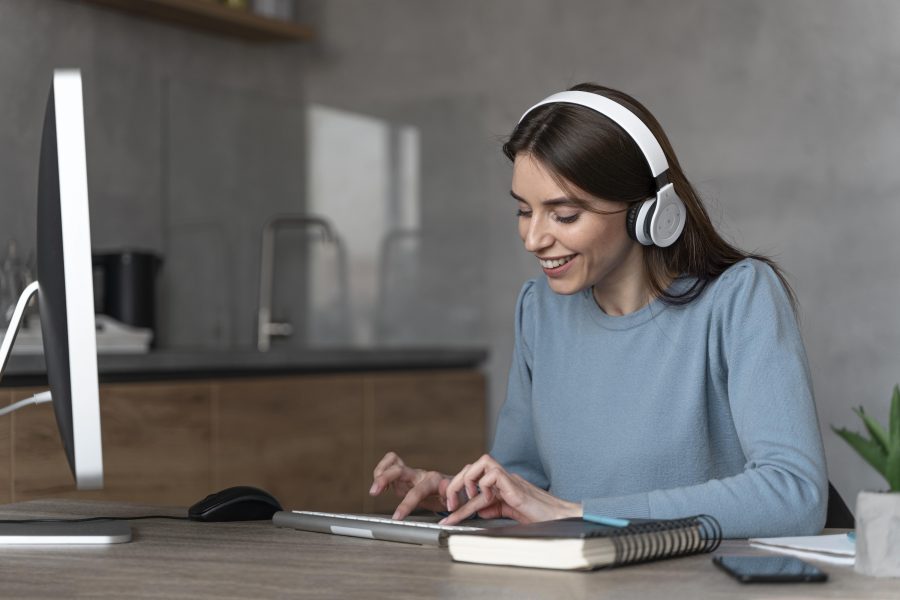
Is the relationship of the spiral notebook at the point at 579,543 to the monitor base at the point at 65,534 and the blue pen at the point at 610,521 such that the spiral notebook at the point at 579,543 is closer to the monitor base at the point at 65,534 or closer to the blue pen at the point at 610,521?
the blue pen at the point at 610,521

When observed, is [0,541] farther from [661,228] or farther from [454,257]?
[454,257]

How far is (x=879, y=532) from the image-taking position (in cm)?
118

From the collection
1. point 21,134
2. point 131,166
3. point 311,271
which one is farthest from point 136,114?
point 311,271

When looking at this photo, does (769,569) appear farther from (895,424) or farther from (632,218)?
(632,218)

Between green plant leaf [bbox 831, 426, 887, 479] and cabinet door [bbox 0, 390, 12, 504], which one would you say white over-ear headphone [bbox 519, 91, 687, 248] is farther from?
cabinet door [bbox 0, 390, 12, 504]

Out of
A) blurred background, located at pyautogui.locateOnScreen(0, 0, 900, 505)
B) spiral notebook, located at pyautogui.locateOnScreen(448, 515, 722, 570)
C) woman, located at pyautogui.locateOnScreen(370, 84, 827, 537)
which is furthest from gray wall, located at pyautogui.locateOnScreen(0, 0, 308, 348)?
spiral notebook, located at pyautogui.locateOnScreen(448, 515, 722, 570)

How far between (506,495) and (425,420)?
2.47 m

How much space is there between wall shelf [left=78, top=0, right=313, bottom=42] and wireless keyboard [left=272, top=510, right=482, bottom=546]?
263 cm

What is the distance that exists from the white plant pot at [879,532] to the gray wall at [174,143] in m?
2.79

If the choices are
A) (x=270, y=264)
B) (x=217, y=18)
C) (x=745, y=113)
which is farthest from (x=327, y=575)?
(x=270, y=264)

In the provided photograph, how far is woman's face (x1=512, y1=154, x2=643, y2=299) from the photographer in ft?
6.03

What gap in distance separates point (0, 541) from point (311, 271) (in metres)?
3.17

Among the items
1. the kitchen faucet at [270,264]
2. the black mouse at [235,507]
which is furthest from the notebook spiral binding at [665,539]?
the kitchen faucet at [270,264]

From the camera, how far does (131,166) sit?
3.91 metres
